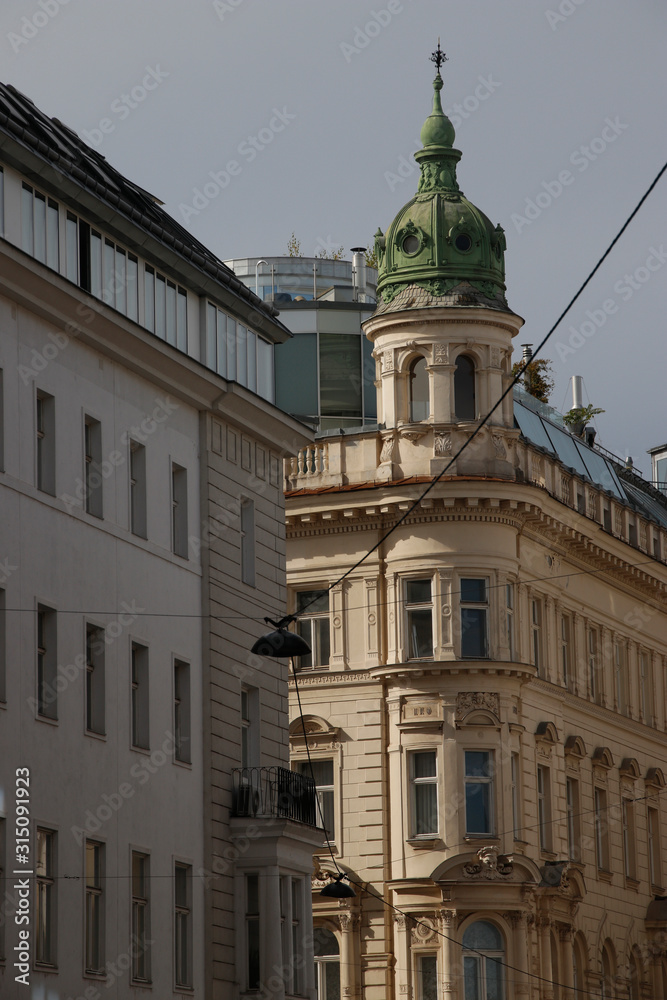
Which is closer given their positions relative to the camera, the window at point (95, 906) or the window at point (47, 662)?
the window at point (47, 662)

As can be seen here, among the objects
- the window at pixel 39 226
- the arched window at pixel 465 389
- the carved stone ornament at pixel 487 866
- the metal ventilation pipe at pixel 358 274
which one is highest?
the metal ventilation pipe at pixel 358 274

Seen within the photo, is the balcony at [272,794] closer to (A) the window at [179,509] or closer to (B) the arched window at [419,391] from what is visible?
(A) the window at [179,509]

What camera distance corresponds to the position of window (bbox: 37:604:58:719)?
37.3 meters

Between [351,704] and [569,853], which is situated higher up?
[351,704]

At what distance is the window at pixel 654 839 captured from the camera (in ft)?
226

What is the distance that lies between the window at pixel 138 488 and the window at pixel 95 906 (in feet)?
21.2

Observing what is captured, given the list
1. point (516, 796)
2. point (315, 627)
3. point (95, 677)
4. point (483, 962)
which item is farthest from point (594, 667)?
point (95, 677)

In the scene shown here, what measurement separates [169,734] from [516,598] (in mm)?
18963

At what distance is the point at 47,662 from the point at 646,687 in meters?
35.8

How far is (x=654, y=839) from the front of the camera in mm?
69188

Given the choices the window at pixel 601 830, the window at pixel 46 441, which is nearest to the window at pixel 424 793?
the window at pixel 601 830

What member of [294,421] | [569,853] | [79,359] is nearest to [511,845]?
[569,853]

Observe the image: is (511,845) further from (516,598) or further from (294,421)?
(294,421)

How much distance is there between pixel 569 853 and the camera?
61.1 metres
